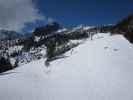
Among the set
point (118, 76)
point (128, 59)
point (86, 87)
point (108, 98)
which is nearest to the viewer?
point (108, 98)

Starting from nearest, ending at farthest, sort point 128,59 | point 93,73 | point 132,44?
1. point 93,73
2. point 128,59
3. point 132,44

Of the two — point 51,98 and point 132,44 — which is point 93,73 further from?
point 132,44

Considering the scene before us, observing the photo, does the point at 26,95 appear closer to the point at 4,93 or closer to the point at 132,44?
the point at 4,93

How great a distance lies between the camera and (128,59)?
23578 mm

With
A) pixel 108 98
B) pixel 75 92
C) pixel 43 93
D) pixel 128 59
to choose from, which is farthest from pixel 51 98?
pixel 128 59

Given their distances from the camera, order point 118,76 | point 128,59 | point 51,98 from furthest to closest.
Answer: point 128,59
point 118,76
point 51,98

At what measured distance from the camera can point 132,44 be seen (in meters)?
32.7

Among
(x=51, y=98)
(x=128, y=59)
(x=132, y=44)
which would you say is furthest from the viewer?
(x=132, y=44)

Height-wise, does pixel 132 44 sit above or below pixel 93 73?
above

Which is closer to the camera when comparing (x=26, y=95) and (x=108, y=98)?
(x=108, y=98)

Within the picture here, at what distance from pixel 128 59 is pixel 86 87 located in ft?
37.1

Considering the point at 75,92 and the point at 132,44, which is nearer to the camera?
the point at 75,92

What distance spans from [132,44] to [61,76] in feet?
66.1

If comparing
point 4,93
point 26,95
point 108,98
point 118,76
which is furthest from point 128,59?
point 4,93
